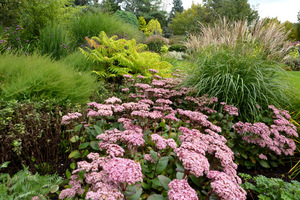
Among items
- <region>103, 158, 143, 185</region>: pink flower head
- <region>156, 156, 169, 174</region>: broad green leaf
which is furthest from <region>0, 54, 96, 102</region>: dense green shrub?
<region>103, 158, 143, 185</region>: pink flower head

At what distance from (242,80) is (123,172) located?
2528mm

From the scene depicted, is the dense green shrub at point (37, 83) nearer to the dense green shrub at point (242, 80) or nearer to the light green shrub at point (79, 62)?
the light green shrub at point (79, 62)

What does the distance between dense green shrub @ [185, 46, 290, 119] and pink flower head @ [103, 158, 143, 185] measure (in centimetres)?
220

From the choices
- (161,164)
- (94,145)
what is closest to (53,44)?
(94,145)

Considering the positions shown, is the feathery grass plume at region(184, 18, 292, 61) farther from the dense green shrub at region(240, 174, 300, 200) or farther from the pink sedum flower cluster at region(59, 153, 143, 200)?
the pink sedum flower cluster at region(59, 153, 143, 200)

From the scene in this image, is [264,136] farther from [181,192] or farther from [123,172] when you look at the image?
[123,172]

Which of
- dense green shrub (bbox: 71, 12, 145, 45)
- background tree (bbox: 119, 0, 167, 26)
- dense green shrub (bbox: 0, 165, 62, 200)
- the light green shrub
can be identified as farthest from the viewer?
background tree (bbox: 119, 0, 167, 26)

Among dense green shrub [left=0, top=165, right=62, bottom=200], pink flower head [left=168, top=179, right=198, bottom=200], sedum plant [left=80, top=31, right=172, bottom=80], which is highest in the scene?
sedum plant [left=80, top=31, right=172, bottom=80]

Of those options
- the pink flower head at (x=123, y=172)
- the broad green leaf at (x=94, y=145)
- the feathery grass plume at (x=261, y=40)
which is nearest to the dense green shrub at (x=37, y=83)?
the broad green leaf at (x=94, y=145)

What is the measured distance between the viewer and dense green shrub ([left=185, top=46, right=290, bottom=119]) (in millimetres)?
2955

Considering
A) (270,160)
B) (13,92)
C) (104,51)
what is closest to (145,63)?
(104,51)

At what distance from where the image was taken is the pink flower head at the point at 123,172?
95 centimetres

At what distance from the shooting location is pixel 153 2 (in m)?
30.3

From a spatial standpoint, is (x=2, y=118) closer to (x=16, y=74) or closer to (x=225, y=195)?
(x=16, y=74)
